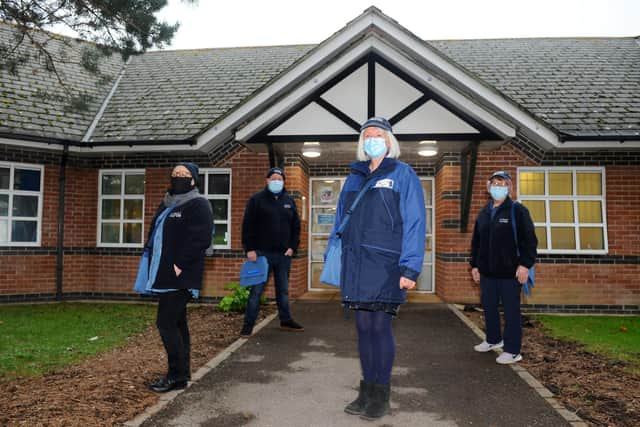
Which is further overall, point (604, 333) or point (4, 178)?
point (4, 178)

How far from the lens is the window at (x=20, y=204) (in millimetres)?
8945

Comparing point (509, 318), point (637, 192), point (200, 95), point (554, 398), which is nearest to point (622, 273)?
point (637, 192)

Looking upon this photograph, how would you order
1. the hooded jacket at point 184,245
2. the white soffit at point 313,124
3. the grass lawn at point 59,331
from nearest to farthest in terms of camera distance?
the hooded jacket at point 184,245 → the grass lawn at point 59,331 → the white soffit at point 313,124

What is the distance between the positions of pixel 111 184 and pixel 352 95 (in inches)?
223

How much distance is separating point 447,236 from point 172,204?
6194mm

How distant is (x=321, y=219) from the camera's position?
407 inches

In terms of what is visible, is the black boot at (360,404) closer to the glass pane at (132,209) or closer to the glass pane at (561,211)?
the glass pane at (561,211)

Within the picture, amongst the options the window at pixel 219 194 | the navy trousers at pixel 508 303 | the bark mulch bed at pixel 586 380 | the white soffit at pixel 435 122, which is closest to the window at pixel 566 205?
the white soffit at pixel 435 122

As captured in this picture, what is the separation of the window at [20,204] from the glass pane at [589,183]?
10675 mm

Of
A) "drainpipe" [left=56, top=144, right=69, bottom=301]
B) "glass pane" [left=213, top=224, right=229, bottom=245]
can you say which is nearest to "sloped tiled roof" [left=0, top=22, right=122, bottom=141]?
"drainpipe" [left=56, top=144, right=69, bottom=301]

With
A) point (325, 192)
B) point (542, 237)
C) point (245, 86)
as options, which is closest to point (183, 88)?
point (245, 86)

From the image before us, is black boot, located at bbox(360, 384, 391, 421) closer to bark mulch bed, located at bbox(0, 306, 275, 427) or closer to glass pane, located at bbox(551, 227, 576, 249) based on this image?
bark mulch bed, located at bbox(0, 306, 275, 427)

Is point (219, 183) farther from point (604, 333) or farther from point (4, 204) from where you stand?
point (604, 333)

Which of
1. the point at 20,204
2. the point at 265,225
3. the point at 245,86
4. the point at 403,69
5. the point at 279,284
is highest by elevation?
the point at 245,86
